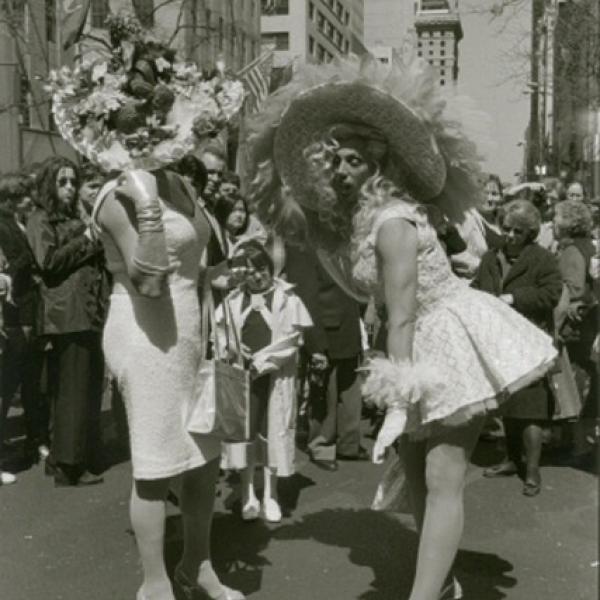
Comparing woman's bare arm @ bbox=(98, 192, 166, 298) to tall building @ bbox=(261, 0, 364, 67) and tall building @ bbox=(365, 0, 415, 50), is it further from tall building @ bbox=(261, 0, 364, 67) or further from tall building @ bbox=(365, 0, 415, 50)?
tall building @ bbox=(261, 0, 364, 67)

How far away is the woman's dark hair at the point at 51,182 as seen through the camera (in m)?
5.89

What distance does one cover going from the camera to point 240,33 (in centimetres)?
2803

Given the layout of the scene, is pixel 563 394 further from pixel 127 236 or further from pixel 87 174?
pixel 127 236

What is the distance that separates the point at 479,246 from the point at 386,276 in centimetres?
262

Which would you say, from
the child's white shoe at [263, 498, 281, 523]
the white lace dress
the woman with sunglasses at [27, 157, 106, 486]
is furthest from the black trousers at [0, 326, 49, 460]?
the white lace dress

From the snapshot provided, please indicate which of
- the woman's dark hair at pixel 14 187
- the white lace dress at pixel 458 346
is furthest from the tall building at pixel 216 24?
the white lace dress at pixel 458 346

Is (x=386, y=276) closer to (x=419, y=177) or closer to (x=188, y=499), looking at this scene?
(x=419, y=177)

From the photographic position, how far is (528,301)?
5.91 m

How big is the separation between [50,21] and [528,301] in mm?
25596

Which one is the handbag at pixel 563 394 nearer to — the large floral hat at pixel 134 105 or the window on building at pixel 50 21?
the large floral hat at pixel 134 105

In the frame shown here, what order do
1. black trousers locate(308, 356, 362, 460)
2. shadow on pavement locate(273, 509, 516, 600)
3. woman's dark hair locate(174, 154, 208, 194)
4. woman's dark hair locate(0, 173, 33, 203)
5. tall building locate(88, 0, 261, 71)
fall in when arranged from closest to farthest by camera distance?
shadow on pavement locate(273, 509, 516, 600) → woman's dark hair locate(174, 154, 208, 194) → black trousers locate(308, 356, 362, 460) → woman's dark hair locate(0, 173, 33, 203) → tall building locate(88, 0, 261, 71)

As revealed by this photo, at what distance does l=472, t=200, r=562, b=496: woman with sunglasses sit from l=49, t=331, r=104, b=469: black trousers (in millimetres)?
2448

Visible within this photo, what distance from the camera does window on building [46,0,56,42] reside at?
2719cm

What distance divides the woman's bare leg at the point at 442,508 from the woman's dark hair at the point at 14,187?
169 inches
